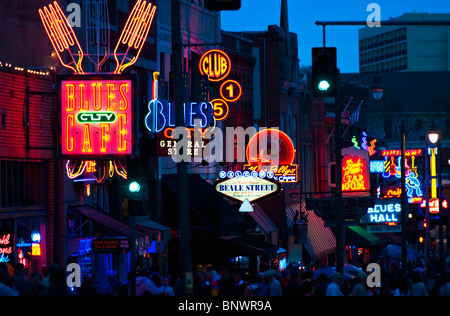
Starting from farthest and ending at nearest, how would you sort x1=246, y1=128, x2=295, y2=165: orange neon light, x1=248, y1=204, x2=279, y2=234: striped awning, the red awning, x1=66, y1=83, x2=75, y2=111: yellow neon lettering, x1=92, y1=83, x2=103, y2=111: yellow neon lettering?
1. x1=248, y1=204, x2=279, y2=234: striped awning
2. x1=246, y1=128, x2=295, y2=165: orange neon light
3. the red awning
4. x1=92, y1=83, x2=103, y2=111: yellow neon lettering
5. x1=66, y1=83, x2=75, y2=111: yellow neon lettering

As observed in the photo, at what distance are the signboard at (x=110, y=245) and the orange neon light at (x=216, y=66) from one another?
1070 cm

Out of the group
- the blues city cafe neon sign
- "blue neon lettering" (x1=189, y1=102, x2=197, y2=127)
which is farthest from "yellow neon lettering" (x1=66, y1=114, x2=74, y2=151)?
the blues city cafe neon sign

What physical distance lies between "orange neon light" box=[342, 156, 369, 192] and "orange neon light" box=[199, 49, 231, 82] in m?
8.20

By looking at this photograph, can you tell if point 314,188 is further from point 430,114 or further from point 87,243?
point 430,114

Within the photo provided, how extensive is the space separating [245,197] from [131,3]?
25.7 ft

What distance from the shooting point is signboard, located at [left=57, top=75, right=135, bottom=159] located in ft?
81.6

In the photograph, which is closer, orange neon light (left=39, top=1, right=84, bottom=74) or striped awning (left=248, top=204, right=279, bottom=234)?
orange neon light (left=39, top=1, right=84, bottom=74)

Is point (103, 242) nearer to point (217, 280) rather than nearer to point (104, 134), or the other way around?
point (104, 134)

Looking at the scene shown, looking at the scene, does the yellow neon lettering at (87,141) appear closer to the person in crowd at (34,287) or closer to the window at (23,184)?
the window at (23,184)

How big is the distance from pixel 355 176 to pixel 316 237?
1023 cm

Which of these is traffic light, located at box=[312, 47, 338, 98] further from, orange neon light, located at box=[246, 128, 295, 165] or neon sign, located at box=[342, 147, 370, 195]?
neon sign, located at box=[342, 147, 370, 195]

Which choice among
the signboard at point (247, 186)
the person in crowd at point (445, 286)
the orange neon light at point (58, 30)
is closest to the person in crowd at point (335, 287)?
the person in crowd at point (445, 286)

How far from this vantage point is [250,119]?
43781 millimetres

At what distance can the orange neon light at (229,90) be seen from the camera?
34.2m
